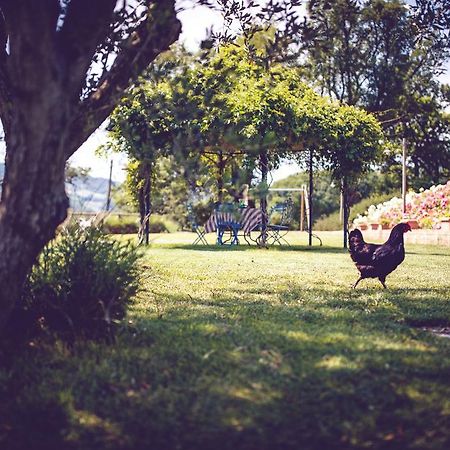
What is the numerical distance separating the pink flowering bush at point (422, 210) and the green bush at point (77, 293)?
13892mm

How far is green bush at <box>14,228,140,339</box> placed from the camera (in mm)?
3951

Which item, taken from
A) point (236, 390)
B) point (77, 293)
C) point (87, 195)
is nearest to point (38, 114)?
point (77, 293)

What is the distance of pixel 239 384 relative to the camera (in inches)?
125

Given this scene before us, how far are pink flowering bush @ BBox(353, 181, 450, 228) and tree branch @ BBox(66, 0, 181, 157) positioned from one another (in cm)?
1399

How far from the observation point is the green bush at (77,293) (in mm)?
3951

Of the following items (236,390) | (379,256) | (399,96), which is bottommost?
(236,390)

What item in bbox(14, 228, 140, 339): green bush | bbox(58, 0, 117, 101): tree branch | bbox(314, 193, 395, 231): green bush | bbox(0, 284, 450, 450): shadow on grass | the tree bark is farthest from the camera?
bbox(314, 193, 395, 231): green bush

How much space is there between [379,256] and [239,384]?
12.7 feet

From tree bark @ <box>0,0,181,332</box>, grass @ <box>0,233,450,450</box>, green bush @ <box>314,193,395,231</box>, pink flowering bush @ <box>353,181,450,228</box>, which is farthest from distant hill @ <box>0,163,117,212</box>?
→ green bush @ <box>314,193,395,231</box>

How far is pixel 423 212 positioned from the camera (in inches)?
683

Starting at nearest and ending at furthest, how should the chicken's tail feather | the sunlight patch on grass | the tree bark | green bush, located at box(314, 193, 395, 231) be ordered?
the tree bark, the sunlight patch on grass, the chicken's tail feather, green bush, located at box(314, 193, 395, 231)

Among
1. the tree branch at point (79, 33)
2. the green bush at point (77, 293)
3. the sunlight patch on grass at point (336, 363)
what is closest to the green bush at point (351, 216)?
the green bush at point (77, 293)

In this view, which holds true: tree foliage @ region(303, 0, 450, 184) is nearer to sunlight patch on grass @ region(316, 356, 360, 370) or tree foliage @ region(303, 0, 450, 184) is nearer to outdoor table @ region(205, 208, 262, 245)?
outdoor table @ region(205, 208, 262, 245)

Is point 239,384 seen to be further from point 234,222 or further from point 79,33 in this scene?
point 234,222
